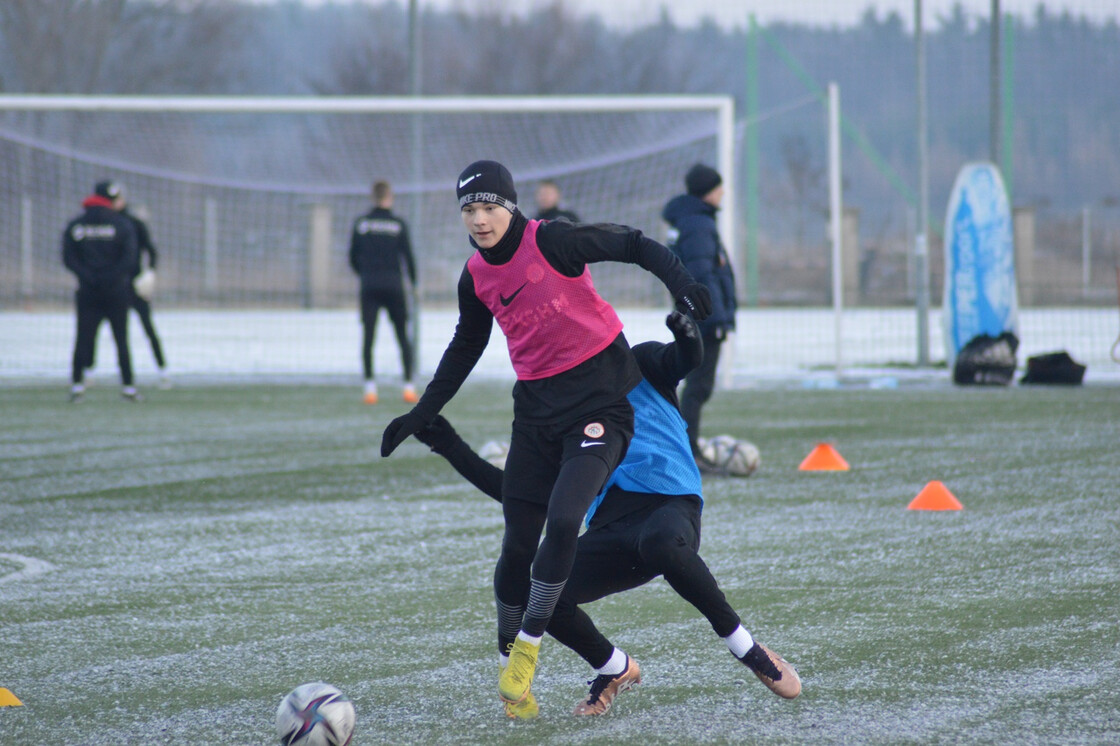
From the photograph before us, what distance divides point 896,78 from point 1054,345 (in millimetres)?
4750

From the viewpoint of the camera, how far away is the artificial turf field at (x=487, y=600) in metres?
3.69

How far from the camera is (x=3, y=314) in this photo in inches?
786

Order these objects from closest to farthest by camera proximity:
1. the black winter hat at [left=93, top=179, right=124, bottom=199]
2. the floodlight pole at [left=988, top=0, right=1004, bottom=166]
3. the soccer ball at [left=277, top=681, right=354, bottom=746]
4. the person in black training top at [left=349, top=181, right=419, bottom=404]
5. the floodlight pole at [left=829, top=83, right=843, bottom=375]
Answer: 1. the soccer ball at [left=277, top=681, right=354, bottom=746]
2. the person in black training top at [left=349, top=181, right=419, bottom=404]
3. the black winter hat at [left=93, top=179, right=124, bottom=199]
4. the floodlight pole at [left=829, top=83, right=843, bottom=375]
5. the floodlight pole at [left=988, top=0, right=1004, bottom=166]

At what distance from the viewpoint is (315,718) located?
3.39 meters

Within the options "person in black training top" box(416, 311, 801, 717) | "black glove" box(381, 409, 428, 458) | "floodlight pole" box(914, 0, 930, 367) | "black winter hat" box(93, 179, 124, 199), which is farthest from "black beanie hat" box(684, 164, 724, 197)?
"floodlight pole" box(914, 0, 930, 367)

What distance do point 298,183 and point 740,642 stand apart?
1804 cm

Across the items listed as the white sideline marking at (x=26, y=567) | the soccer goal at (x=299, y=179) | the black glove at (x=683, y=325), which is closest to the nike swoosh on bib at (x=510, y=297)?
the black glove at (x=683, y=325)

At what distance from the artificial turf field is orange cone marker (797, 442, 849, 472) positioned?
0.13 metres

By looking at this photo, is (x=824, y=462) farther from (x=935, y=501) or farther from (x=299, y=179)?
(x=299, y=179)

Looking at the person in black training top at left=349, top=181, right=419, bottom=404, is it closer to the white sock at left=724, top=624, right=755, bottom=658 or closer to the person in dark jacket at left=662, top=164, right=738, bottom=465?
the person in dark jacket at left=662, top=164, right=738, bottom=465

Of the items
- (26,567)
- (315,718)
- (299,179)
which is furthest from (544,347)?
(299,179)

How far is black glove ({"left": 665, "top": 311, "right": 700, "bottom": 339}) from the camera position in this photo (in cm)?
369

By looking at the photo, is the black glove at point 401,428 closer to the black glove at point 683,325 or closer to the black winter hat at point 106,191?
the black glove at point 683,325

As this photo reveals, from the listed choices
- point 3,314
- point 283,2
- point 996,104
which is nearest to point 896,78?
point 996,104
